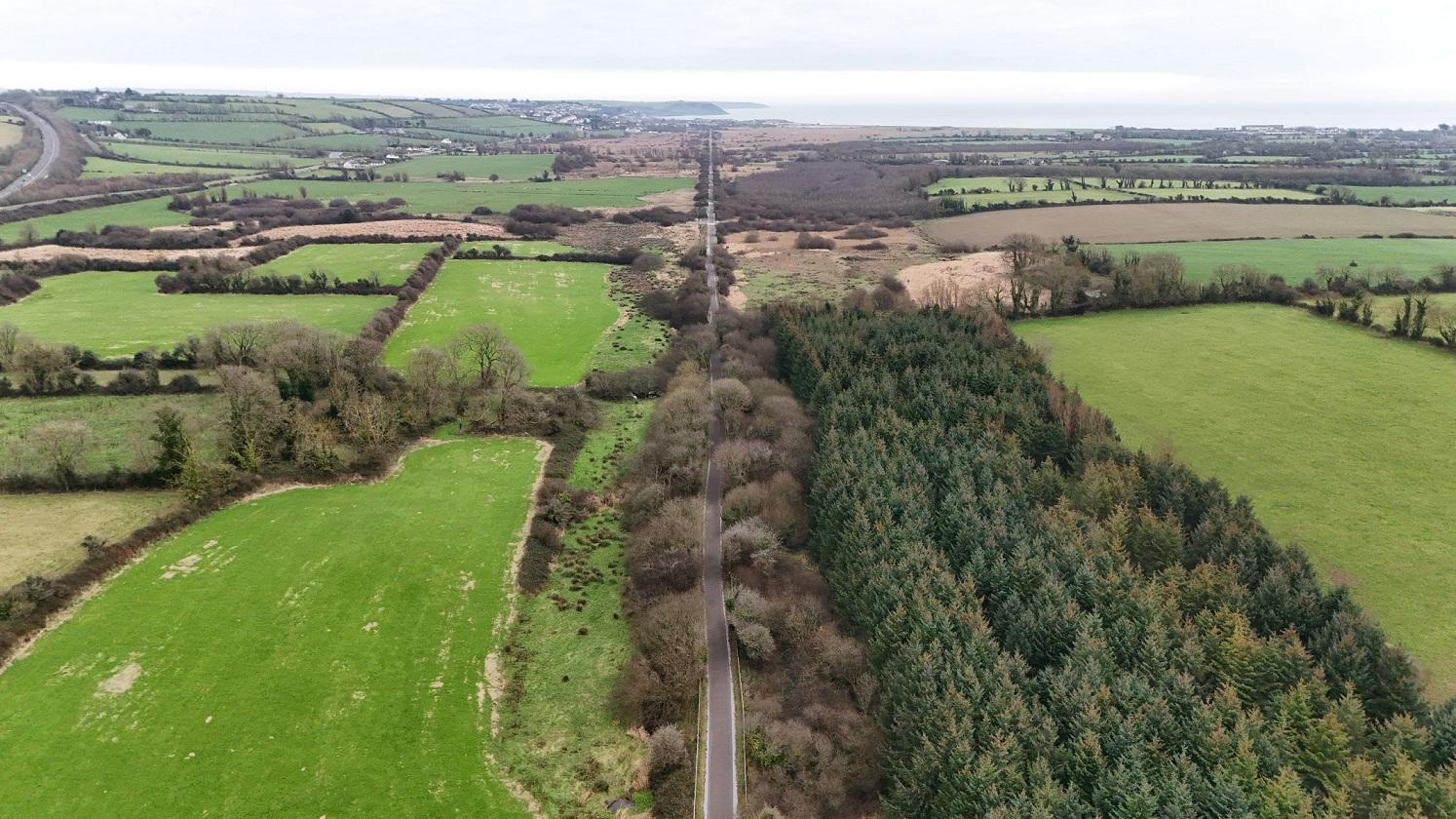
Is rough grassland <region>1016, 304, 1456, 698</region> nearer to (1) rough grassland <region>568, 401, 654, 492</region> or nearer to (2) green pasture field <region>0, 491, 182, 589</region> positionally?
(1) rough grassland <region>568, 401, 654, 492</region>

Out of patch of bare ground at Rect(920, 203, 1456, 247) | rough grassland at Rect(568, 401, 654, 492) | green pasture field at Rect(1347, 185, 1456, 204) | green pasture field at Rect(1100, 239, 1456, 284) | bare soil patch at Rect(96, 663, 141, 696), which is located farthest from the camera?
green pasture field at Rect(1347, 185, 1456, 204)

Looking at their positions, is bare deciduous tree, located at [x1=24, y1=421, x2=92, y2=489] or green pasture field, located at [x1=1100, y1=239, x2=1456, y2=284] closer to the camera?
bare deciduous tree, located at [x1=24, y1=421, x2=92, y2=489]

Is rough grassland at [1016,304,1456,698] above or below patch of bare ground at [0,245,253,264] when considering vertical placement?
below

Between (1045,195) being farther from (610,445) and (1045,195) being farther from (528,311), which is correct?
(610,445)

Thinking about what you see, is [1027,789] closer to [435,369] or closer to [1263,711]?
[1263,711]

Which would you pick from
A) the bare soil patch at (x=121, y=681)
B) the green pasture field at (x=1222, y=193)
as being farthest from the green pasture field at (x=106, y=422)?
the green pasture field at (x=1222, y=193)

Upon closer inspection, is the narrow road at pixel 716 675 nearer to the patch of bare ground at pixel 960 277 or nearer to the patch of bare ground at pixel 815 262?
the patch of bare ground at pixel 960 277

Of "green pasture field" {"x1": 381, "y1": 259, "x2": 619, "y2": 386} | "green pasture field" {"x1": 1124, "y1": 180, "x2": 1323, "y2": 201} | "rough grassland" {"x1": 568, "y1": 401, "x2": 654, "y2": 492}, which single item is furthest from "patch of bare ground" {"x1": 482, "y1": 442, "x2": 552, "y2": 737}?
"green pasture field" {"x1": 1124, "y1": 180, "x2": 1323, "y2": 201}
